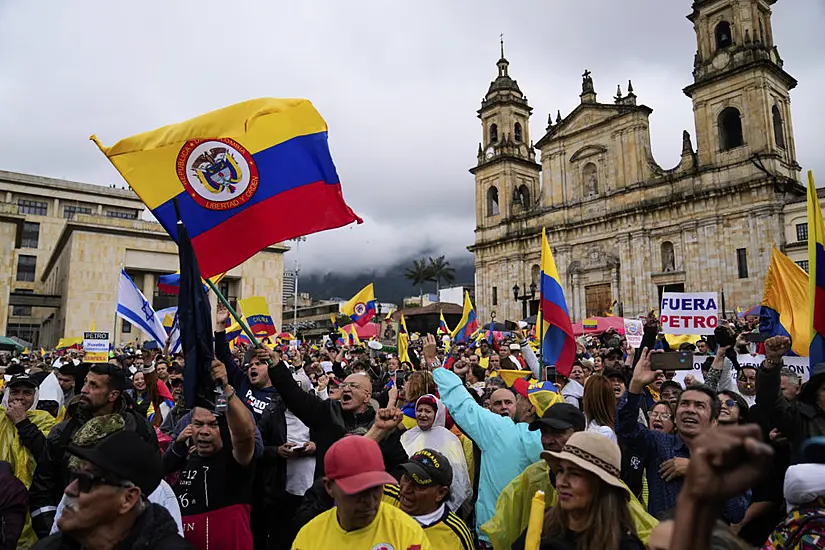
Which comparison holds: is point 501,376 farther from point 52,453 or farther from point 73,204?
point 73,204

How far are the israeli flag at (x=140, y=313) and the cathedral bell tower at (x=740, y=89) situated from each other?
30.9 meters

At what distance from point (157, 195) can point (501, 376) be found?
446 cm

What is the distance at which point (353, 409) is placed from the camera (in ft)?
15.4

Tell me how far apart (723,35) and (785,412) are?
36.5 meters

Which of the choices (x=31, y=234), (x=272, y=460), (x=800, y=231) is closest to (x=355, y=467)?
(x=272, y=460)

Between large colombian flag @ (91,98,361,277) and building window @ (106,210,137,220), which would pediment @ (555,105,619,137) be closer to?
large colombian flag @ (91,98,361,277)

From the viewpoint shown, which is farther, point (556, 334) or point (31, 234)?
point (31, 234)

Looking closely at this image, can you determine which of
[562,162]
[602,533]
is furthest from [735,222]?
[602,533]

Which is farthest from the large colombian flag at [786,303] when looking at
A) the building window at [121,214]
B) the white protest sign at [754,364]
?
the building window at [121,214]

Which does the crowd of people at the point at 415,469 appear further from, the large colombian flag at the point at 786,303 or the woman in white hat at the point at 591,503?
the large colombian flag at the point at 786,303

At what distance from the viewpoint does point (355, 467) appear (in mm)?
2537

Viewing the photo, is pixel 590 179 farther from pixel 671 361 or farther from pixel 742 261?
pixel 671 361

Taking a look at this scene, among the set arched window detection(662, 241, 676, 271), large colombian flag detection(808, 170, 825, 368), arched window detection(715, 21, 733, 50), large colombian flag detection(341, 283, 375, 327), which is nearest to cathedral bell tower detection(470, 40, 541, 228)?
arched window detection(662, 241, 676, 271)

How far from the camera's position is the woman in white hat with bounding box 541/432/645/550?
2.30 metres
